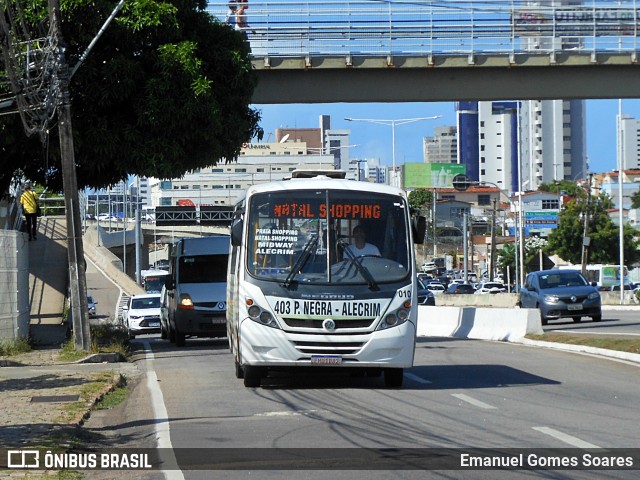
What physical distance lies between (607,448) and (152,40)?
2014 centimetres

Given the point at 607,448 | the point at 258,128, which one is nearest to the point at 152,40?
the point at 258,128

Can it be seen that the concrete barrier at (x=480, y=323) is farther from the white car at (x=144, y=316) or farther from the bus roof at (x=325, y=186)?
the bus roof at (x=325, y=186)

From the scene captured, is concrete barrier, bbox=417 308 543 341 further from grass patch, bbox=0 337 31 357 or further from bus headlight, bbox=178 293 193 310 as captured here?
grass patch, bbox=0 337 31 357

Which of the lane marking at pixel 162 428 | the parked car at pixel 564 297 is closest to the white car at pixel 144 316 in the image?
the parked car at pixel 564 297

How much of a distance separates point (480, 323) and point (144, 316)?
14921mm

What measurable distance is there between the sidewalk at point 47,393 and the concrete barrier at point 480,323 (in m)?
11.2

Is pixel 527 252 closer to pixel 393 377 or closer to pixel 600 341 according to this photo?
pixel 600 341

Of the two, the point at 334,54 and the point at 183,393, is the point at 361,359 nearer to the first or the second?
the point at 183,393

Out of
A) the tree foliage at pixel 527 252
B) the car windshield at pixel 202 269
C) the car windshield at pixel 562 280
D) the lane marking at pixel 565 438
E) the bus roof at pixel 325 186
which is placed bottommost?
the tree foliage at pixel 527 252

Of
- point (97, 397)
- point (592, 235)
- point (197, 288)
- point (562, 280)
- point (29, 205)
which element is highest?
point (29, 205)

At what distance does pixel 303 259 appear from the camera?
16.2m

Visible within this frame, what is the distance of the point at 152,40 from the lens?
28.3m

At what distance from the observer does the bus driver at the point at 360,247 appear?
16.4 m

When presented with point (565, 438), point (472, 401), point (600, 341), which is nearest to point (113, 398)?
point (472, 401)
